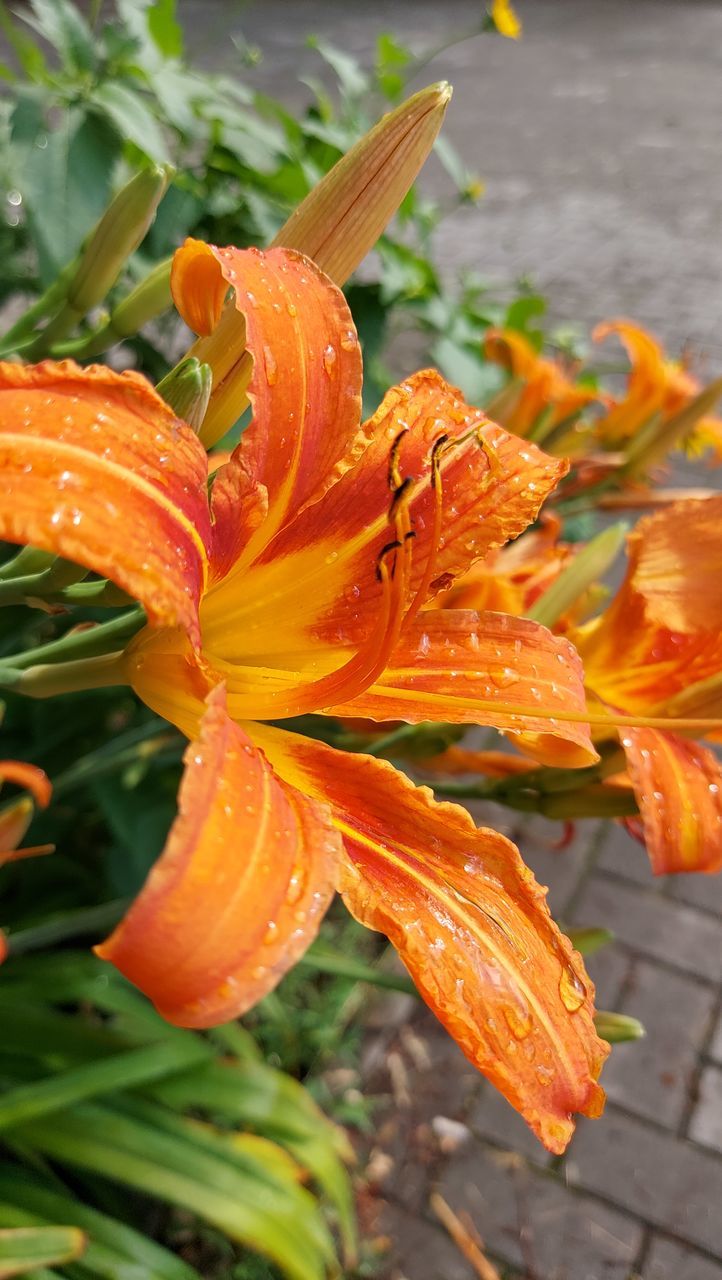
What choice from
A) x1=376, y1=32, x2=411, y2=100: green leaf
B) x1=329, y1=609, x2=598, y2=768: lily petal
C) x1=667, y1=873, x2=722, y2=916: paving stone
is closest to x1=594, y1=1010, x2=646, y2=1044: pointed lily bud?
x1=329, y1=609, x2=598, y2=768: lily petal

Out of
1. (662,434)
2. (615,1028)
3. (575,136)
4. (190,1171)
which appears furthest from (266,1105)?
(575,136)

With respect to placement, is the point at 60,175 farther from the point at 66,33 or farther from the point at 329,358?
the point at 329,358

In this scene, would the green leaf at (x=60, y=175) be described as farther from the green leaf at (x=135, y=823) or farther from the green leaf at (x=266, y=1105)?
the green leaf at (x=266, y=1105)

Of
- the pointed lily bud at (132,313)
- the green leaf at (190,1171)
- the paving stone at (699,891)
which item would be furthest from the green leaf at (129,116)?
the paving stone at (699,891)

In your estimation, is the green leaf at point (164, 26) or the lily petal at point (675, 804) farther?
the green leaf at point (164, 26)

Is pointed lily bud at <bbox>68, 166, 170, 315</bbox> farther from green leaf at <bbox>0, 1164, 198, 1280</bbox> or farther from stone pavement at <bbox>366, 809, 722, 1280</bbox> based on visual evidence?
stone pavement at <bbox>366, 809, 722, 1280</bbox>
